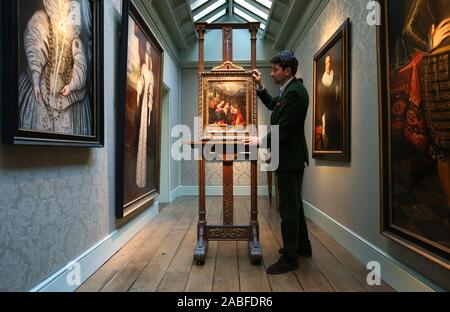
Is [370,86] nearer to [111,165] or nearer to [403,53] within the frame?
[403,53]

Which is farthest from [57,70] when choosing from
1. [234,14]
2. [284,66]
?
[234,14]

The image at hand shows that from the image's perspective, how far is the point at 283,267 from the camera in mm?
2283

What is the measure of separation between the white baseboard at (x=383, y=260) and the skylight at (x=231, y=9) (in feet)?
13.3

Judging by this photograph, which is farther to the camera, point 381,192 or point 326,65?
point 326,65

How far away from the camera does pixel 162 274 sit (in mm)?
2244

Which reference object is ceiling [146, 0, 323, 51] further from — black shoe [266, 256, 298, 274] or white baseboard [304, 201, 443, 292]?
black shoe [266, 256, 298, 274]

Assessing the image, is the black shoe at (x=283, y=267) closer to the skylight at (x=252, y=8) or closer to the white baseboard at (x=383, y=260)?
the white baseboard at (x=383, y=260)

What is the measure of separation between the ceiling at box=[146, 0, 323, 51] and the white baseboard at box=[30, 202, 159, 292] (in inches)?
114

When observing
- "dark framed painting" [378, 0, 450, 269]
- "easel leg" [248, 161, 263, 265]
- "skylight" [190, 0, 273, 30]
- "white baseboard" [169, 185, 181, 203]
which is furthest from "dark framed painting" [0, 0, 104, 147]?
"skylight" [190, 0, 273, 30]

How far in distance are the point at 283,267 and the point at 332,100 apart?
1.93 metres

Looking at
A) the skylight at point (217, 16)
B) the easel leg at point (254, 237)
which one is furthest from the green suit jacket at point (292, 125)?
the skylight at point (217, 16)

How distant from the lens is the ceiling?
4.45 m
